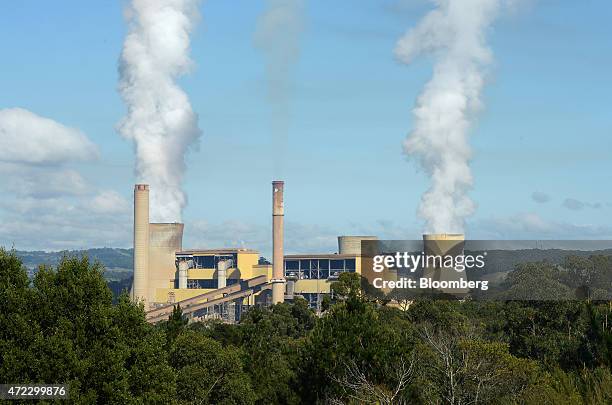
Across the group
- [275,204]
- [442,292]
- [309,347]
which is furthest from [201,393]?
[275,204]

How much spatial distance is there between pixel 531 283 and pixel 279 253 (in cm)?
8468

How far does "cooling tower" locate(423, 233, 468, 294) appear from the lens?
520 feet

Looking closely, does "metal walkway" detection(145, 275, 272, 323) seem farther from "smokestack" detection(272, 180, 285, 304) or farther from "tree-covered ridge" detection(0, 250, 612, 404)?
"tree-covered ridge" detection(0, 250, 612, 404)

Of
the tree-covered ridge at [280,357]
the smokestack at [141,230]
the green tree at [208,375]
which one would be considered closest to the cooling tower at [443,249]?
the smokestack at [141,230]

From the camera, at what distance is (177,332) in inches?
2761

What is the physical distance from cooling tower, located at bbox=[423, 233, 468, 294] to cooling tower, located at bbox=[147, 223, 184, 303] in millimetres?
59648

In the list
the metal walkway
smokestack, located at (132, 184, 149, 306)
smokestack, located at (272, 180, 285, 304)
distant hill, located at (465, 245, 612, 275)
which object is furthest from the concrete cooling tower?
distant hill, located at (465, 245, 612, 275)

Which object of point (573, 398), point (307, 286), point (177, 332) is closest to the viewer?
point (573, 398)

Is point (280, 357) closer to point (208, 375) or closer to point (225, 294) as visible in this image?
point (208, 375)

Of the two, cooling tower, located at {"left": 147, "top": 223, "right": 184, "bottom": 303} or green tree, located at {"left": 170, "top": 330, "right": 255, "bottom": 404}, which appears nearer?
green tree, located at {"left": 170, "top": 330, "right": 255, "bottom": 404}

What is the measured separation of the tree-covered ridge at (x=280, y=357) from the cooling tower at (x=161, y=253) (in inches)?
4347

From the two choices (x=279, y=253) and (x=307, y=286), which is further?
(x=307, y=286)

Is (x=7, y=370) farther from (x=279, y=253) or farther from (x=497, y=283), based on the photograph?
(x=279, y=253)

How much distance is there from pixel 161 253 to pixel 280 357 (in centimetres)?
12764
